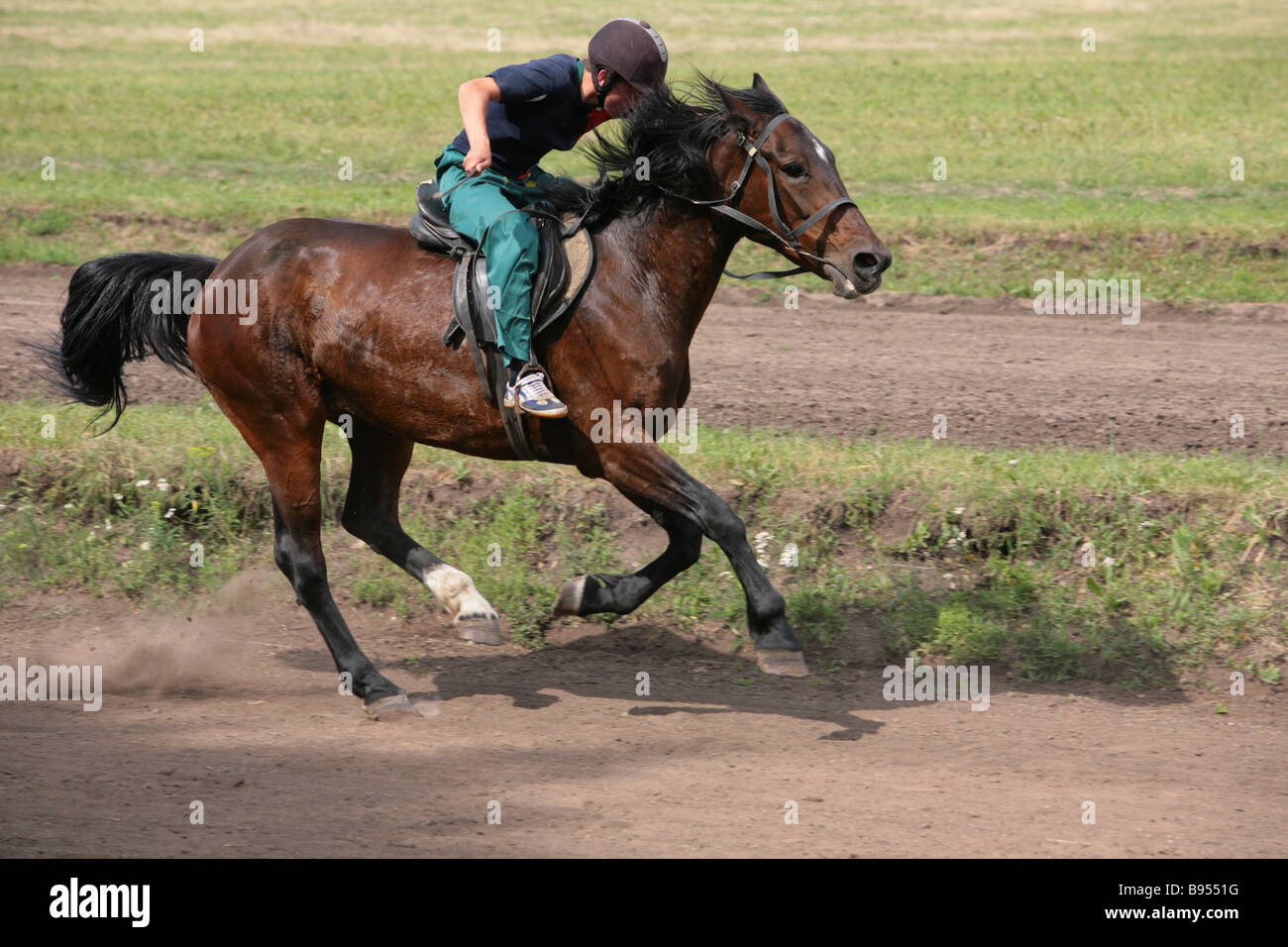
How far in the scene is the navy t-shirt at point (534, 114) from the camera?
639cm

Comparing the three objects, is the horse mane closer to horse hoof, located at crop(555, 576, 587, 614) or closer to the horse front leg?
the horse front leg

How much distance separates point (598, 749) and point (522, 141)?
2818mm

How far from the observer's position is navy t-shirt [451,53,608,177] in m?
6.39

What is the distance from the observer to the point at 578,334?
6.40 metres

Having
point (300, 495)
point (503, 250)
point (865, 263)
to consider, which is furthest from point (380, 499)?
point (865, 263)

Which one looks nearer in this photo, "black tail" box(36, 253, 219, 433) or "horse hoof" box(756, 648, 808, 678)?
"horse hoof" box(756, 648, 808, 678)

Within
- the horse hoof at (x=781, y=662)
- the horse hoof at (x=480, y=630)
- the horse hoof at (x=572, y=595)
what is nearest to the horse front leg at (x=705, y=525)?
the horse hoof at (x=781, y=662)

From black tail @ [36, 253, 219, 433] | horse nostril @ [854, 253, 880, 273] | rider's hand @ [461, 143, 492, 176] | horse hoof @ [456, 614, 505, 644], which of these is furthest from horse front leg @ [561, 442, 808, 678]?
black tail @ [36, 253, 219, 433]

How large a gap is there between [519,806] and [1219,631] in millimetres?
3696

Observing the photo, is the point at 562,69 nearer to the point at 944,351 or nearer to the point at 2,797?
the point at 2,797

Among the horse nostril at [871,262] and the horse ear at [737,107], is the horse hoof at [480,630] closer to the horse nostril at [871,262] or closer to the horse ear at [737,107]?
the horse nostril at [871,262]

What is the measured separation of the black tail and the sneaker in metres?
2.01

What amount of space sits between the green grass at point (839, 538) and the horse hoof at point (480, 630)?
1.04 meters

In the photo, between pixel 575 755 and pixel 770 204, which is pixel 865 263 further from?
pixel 575 755
